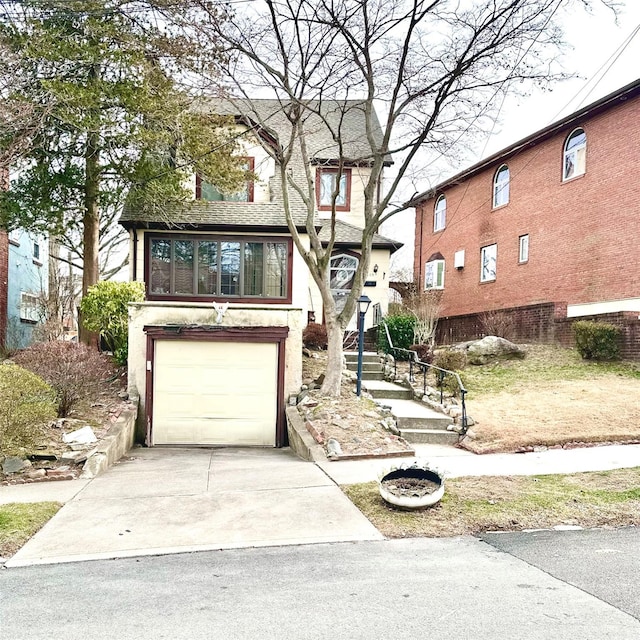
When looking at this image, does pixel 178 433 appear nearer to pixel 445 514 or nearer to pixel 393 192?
pixel 393 192

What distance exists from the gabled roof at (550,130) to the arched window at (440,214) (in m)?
1.70

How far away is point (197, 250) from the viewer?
1719 cm

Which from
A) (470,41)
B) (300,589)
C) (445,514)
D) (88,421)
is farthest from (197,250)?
(300,589)

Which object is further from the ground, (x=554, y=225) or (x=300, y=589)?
(x=554, y=225)

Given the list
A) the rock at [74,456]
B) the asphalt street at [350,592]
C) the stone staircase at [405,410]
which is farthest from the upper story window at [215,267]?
the asphalt street at [350,592]

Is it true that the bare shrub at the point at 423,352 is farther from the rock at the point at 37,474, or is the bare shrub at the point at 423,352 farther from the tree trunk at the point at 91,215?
the rock at the point at 37,474

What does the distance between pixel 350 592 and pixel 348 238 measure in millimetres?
16246

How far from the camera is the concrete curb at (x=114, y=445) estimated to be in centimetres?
914

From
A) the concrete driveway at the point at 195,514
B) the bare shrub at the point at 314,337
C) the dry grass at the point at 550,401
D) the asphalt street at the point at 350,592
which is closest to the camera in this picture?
the asphalt street at the point at 350,592

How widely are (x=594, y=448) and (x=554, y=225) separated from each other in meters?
11.8

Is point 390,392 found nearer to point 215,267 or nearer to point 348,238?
point 215,267

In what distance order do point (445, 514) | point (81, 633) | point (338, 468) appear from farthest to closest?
1. point (338, 468)
2. point (445, 514)
3. point (81, 633)

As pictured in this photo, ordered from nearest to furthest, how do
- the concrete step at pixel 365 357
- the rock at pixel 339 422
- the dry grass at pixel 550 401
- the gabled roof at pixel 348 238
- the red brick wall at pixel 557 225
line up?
the dry grass at pixel 550 401, the rock at pixel 339 422, the concrete step at pixel 365 357, the red brick wall at pixel 557 225, the gabled roof at pixel 348 238

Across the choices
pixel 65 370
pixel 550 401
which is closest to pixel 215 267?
pixel 65 370
